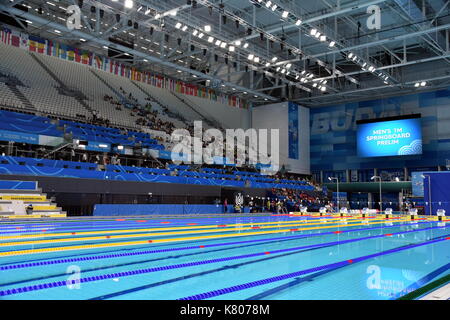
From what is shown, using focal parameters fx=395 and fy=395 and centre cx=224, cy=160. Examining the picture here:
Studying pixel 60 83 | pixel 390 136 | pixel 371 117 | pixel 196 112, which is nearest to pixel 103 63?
pixel 60 83

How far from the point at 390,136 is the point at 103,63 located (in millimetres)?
18998

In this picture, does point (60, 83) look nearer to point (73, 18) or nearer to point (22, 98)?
point (22, 98)

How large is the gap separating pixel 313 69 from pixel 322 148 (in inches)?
250

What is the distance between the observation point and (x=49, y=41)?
21297mm

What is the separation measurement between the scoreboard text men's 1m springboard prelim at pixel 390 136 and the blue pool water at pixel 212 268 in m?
19.8

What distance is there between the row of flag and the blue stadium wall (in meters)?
7.25

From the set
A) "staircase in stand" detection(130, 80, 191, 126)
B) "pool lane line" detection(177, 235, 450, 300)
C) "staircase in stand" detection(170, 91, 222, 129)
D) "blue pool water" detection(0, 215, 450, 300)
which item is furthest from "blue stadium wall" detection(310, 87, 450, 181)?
"pool lane line" detection(177, 235, 450, 300)

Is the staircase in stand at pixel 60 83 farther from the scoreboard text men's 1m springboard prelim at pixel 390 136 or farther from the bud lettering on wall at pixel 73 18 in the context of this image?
the scoreboard text men's 1m springboard prelim at pixel 390 136

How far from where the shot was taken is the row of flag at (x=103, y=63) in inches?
794

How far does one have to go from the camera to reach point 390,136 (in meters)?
26.3

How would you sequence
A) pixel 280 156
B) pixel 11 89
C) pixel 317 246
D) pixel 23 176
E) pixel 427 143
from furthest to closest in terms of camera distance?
pixel 280 156
pixel 427 143
pixel 11 89
pixel 23 176
pixel 317 246

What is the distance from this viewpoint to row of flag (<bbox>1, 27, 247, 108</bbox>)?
66.1 ft
